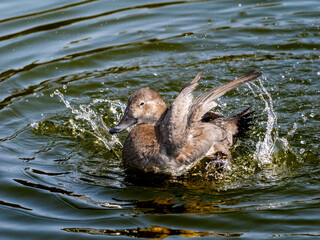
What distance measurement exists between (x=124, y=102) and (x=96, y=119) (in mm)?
584

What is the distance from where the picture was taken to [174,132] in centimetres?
534

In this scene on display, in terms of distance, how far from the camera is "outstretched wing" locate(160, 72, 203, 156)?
5.34 meters

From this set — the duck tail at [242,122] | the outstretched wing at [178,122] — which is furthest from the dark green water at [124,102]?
the outstretched wing at [178,122]

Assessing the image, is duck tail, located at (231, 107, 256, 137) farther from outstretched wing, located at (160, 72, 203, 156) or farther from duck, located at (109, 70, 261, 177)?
outstretched wing, located at (160, 72, 203, 156)

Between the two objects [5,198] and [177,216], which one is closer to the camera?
[177,216]

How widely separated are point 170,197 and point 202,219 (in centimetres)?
61

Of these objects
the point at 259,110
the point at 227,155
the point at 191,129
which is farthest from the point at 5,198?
the point at 259,110

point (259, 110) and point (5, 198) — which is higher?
point (259, 110)

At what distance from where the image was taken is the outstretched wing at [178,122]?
17.5ft

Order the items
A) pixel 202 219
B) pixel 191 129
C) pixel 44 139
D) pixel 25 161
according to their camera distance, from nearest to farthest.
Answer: pixel 202 219
pixel 191 129
pixel 25 161
pixel 44 139

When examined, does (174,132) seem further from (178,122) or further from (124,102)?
(124,102)

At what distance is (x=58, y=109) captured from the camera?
7.51 meters

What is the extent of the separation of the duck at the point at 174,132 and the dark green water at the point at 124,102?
0.75ft

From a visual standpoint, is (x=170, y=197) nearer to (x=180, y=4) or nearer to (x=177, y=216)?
(x=177, y=216)
